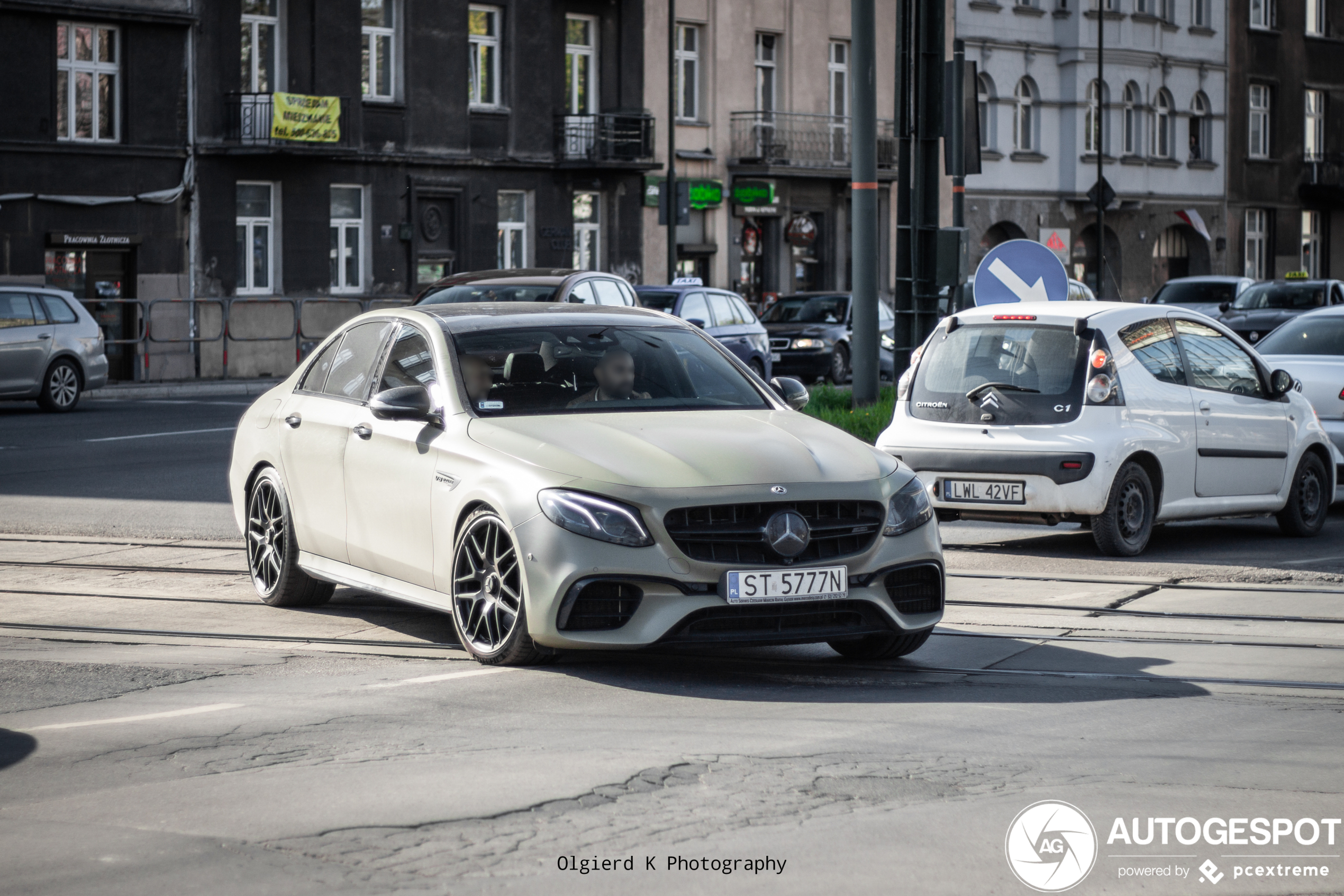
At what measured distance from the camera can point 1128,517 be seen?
11.9 metres

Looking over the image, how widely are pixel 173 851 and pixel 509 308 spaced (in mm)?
4460

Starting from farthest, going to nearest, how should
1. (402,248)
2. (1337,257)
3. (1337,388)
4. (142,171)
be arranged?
(1337,257) → (402,248) → (142,171) → (1337,388)

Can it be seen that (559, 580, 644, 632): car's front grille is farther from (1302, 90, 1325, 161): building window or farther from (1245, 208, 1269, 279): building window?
(1302, 90, 1325, 161): building window

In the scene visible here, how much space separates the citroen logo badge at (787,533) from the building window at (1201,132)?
54874 mm

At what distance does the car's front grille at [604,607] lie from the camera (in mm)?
7312

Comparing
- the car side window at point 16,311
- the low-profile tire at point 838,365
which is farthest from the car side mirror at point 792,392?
the low-profile tire at point 838,365

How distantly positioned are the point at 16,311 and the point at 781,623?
64.9 ft

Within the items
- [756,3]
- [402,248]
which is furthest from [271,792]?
[756,3]

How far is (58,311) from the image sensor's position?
25.7 meters

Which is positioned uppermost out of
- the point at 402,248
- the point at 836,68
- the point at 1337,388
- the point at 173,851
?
the point at 836,68

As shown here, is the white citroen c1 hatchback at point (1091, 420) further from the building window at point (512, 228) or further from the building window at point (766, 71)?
the building window at point (766, 71)

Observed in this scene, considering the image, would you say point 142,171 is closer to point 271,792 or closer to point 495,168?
point 495,168

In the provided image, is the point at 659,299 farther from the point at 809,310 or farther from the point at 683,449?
the point at 683,449

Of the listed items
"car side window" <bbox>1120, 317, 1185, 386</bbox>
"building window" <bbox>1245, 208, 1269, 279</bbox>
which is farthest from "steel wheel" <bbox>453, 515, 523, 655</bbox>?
"building window" <bbox>1245, 208, 1269, 279</bbox>
